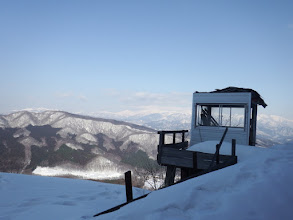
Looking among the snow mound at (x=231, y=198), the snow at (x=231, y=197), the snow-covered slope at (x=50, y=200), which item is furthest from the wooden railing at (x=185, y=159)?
the snow mound at (x=231, y=198)

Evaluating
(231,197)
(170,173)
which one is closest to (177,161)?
(170,173)

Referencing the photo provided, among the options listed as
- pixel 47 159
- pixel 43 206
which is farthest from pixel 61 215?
pixel 47 159

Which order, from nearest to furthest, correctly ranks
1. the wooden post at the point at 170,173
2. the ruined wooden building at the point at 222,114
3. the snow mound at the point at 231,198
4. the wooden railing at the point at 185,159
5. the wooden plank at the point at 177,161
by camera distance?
the snow mound at the point at 231,198 → the wooden railing at the point at 185,159 → the wooden plank at the point at 177,161 → the wooden post at the point at 170,173 → the ruined wooden building at the point at 222,114

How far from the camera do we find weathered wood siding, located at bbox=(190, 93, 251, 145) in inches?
528

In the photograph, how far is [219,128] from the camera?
14.0 m

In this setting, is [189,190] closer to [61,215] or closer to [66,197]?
[61,215]

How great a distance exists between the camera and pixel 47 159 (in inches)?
4993

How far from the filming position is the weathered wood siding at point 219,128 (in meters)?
13.4

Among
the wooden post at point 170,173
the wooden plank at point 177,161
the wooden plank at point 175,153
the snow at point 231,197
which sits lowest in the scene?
the wooden post at point 170,173

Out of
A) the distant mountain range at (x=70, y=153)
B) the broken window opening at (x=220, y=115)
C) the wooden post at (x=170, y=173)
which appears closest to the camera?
the wooden post at (x=170, y=173)

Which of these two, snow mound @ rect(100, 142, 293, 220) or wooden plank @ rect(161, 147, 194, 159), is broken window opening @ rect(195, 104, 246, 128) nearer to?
wooden plank @ rect(161, 147, 194, 159)

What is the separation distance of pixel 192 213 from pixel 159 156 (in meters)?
6.23

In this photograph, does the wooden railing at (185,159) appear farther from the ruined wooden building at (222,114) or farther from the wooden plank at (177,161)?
the ruined wooden building at (222,114)

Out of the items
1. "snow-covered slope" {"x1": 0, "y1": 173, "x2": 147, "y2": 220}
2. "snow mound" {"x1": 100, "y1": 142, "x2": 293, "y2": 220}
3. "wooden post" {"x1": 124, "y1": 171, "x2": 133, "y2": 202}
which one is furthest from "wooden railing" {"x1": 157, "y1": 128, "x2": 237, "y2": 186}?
"wooden post" {"x1": 124, "y1": 171, "x2": 133, "y2": 202}
